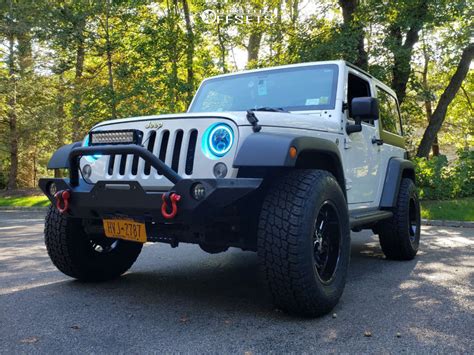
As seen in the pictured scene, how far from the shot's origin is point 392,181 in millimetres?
5363

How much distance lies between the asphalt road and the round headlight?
3.84 ft

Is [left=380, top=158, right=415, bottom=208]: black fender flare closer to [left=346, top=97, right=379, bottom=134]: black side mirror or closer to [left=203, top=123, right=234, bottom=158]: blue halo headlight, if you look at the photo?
[left=346, top=97, right=379, bottom=134]: black side mirror

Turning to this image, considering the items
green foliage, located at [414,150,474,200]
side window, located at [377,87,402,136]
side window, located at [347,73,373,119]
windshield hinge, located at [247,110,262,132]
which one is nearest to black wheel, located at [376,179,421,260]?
side window, located at [377,87,402,136]

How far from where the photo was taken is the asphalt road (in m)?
2.81

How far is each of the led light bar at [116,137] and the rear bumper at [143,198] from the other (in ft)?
0.98

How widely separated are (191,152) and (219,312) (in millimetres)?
1195

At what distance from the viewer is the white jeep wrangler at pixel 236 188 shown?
3.07 meters

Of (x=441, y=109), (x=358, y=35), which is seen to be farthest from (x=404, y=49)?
(x=441, y=109)

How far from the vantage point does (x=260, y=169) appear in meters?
3.28

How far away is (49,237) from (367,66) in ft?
36.9

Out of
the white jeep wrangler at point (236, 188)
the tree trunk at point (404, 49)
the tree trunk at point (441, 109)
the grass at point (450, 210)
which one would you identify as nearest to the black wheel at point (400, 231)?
the white jeep wrangler at point (236, 188)

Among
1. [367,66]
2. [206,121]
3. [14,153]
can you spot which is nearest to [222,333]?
[206,121]

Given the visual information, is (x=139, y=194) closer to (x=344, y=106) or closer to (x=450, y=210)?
(x=344, y=106)

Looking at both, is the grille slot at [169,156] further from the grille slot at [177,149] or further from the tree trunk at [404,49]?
the tree trunk at [404,49]
